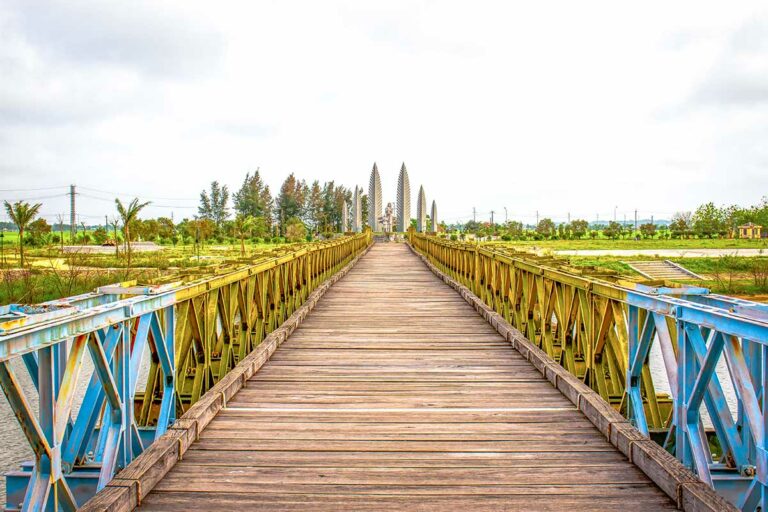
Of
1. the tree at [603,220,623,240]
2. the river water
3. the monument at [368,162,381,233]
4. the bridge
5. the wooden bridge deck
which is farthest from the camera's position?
the tree at [603,220,623,240]

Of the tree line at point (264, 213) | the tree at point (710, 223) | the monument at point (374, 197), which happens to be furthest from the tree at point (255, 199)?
the tree at point (710, 223)

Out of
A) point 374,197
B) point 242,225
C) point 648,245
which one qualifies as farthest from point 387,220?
point 648,245

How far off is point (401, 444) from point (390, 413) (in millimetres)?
592

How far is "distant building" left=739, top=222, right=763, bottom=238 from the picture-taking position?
261 feet

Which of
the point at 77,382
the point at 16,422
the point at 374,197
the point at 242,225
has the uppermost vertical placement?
the point at 374,197

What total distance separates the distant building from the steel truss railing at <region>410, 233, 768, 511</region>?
8887cm

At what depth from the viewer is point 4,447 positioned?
24.1 ft

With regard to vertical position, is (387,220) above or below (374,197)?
below

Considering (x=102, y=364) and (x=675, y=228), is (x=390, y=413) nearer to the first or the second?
(x=102, y=364)

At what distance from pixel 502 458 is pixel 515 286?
153 inches

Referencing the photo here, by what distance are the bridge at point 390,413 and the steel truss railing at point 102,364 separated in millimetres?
13

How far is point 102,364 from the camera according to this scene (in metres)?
2.77

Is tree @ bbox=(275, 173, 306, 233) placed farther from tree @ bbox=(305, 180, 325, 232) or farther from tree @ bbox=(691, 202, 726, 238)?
tree @ bbox=(691, 202, 726, 238)

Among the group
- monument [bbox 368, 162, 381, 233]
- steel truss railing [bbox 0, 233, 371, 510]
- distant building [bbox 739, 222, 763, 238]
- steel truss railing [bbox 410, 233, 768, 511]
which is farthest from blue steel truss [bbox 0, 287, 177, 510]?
distant building [bbox 739, 222, 763, 238]
